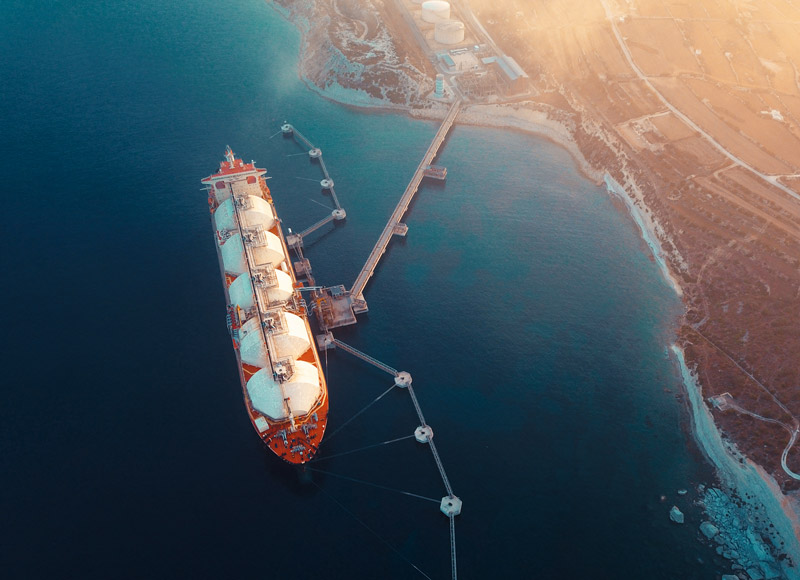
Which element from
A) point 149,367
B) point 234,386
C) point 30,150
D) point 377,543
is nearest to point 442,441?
point 377,543

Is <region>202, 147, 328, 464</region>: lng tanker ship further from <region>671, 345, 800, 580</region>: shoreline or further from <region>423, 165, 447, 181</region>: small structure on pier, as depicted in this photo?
<region>671, 345, 800, 580</region>: shoreline

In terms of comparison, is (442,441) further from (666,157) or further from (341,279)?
(666,157)

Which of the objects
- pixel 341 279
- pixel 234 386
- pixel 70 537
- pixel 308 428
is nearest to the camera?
pixel 70 537

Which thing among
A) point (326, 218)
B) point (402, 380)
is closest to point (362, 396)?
point (402, 380)

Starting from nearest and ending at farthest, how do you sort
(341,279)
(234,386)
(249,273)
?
(234,386)
(249,273)
(341,279)

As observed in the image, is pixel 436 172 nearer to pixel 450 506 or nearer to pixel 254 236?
pixel 254 236

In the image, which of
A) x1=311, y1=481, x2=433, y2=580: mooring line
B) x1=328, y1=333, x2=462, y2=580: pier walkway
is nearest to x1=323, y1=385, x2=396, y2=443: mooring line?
x1=328, y1=333, x2=462, y2=580: pier walkway

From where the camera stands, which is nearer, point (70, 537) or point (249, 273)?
point (70, 537)
